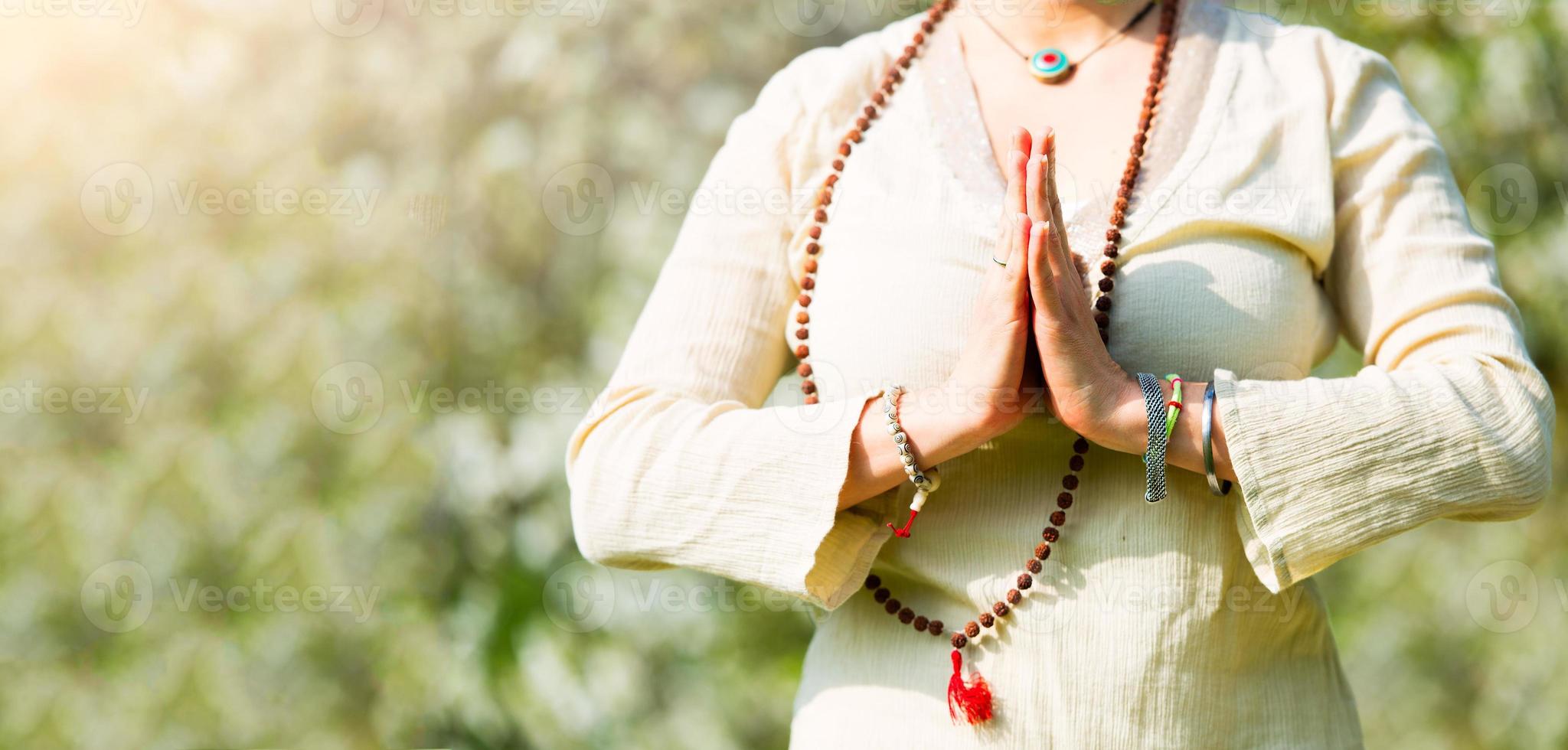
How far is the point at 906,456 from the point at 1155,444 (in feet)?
0.72

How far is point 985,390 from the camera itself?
3.65 ft

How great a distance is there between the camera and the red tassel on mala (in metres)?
1.19

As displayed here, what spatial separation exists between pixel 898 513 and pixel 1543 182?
1.95m

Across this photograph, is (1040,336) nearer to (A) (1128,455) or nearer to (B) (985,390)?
(B) (985,390)

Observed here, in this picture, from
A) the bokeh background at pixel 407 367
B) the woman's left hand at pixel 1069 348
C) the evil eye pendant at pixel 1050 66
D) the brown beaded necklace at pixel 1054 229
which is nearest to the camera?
the woman's left hand at pixel 1069 348

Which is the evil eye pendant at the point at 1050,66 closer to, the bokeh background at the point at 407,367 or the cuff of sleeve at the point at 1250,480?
the cuff of sleeve at the point at 1250,480

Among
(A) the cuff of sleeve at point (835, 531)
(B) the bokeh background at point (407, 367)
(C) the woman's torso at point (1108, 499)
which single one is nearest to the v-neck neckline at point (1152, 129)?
(C) the woman's torso at point (1108, 499)

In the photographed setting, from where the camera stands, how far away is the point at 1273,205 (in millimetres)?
1218

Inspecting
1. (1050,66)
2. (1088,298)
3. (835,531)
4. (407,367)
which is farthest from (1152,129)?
(407,367)

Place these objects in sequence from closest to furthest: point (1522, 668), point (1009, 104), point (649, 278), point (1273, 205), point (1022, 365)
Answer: point (1022, 365), point (1273, 205), point (1009, 104), point (649, 278), point (1522, 668)

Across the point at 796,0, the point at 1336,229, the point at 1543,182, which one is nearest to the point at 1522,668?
the point at 1543,182

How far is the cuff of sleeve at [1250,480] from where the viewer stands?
1.10 meters

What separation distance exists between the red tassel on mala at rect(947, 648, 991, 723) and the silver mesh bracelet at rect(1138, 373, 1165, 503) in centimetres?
25

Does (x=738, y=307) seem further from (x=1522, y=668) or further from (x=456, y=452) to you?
(x=1522, y=668)
